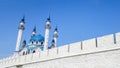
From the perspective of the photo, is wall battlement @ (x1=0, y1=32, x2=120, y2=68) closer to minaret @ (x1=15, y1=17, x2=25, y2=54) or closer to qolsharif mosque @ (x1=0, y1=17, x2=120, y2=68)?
qolsharif mosque @ (x1=0, y1=17, x2=120, y2=68)

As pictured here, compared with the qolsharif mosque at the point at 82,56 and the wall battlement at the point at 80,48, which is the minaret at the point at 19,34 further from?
the wall battlement at the point at 80,48

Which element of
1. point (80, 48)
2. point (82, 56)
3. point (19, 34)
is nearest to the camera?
point (82, 56)

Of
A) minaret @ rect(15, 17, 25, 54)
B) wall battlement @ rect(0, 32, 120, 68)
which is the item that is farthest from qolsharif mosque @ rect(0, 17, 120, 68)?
minaret @ rect(15, 17, 25, 54)

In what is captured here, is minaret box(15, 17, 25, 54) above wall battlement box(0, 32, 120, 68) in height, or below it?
above

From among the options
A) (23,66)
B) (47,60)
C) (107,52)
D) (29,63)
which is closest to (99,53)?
(107,52)

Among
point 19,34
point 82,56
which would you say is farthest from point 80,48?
point 19,34

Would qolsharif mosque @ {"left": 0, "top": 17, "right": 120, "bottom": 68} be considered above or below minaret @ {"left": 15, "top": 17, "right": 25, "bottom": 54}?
below

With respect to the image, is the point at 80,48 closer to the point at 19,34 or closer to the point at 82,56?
the point at 82,56

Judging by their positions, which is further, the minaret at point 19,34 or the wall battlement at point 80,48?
the minaret at point 19,34

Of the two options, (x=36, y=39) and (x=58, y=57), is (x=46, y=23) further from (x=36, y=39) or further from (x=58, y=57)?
(x=58, y=57)

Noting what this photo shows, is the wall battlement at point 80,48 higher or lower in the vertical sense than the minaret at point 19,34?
lower

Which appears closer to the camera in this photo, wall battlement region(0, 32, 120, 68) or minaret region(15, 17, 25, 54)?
wall battlement region(0, 32, 120, 68)

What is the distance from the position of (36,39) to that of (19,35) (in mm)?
3902

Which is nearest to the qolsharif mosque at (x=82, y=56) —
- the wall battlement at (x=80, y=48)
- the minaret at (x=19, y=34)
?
the wall battlement at (x=80, y=48)
